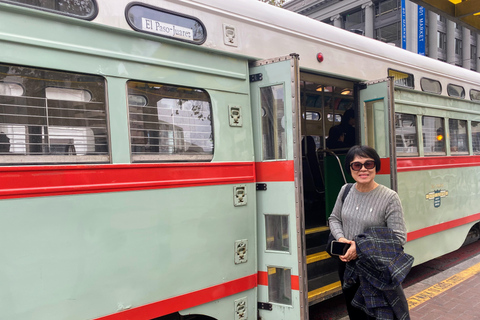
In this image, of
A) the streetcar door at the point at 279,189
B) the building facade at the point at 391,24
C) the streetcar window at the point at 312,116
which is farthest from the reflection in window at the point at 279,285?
the building facade at the point at 391,24

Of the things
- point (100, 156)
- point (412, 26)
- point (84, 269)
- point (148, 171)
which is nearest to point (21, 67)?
point (100, 156)

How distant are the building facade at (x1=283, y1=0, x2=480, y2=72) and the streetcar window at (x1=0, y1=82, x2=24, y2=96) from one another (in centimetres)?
2451

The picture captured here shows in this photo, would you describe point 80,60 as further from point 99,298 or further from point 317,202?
point 317,202

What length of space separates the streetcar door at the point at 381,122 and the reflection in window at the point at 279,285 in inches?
65.3

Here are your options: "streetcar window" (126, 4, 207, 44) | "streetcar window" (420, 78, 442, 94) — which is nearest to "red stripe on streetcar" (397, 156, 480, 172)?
"streetcar window" (420, 78, 442, 94)

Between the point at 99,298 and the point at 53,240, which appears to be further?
the point at 99,298

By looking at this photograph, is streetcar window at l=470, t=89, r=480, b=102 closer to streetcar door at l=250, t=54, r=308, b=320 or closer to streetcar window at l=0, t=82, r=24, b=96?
streetcar door at l=250, t=54, r=308, b=320

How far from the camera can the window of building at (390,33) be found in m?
24.7

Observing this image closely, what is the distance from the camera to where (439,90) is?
5.41 m

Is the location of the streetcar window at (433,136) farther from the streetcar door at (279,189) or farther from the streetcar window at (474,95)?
the streetcar door at (279,189)

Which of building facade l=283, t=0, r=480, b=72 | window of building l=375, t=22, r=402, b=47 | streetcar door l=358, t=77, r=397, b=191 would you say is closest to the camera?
streetcar door l=358, t=77, r=397, b=191

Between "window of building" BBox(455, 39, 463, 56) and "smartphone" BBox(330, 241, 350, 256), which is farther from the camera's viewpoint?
"window of building" BBox(455, 39, 463, 56)

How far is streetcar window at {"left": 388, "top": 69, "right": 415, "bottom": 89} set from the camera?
4.69m

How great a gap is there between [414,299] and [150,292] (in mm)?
3221
